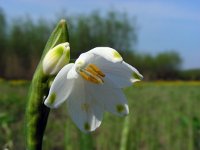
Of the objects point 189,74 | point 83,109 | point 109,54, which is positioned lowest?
point 189,74

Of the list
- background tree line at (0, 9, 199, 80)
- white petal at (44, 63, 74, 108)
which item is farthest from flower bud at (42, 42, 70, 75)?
background tree line at (0, 9, 199, 80)

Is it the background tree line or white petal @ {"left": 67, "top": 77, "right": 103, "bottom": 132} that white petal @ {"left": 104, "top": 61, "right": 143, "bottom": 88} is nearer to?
white petal @ {"left": 67, "top": 77, "right": 103, "bottom": 132}

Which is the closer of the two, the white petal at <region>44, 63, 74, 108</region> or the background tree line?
the white petal at <region>44, 63, 74, 108</region>

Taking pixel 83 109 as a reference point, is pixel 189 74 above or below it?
below

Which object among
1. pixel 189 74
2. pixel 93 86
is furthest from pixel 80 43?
pixel 93 86

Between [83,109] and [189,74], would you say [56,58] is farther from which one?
[189,74]

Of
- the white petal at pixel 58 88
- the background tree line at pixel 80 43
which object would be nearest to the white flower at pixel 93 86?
the white petal at pixel 58 88

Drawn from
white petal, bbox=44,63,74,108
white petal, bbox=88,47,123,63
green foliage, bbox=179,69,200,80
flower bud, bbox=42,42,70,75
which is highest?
white petal, bbox=88,47,123,63
